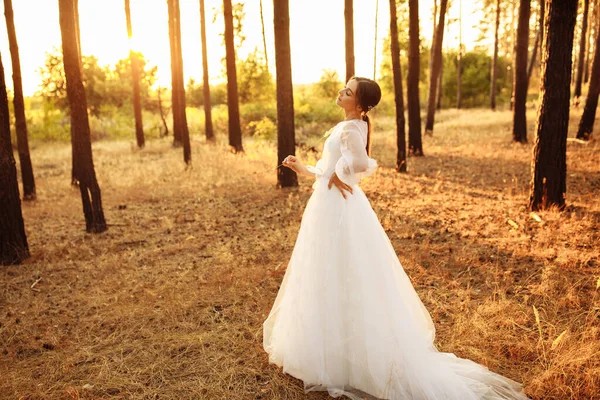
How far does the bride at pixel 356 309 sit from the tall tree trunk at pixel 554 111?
561 cm

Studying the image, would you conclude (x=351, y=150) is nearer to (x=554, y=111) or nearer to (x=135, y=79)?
(x=554, y=111)

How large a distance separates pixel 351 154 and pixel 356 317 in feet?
4.60

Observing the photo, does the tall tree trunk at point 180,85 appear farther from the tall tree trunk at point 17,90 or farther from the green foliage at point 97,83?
the green foliage at point 97,83

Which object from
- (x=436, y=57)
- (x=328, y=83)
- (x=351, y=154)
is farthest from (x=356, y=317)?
(x=328, y=83)

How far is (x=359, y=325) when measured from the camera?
3.62 m

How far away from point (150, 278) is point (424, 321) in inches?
172

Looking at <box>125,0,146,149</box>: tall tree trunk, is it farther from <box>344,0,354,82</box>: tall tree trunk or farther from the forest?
<box>344,0,354,82</box>: tall tree trunk

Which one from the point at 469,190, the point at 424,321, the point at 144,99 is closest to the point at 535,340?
the point at 424,321

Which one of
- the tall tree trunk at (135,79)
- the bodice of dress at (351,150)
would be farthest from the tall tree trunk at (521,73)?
the tall tree trunk at (135,79)

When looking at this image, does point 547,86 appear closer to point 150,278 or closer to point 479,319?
point 479,319

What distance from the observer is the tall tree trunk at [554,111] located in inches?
295

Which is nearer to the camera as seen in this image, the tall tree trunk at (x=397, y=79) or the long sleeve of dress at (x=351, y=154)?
the long sleeve of dress at (x=351, y=154)

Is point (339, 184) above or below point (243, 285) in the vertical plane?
above

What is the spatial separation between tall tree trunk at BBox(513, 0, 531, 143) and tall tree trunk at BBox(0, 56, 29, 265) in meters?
15.8
